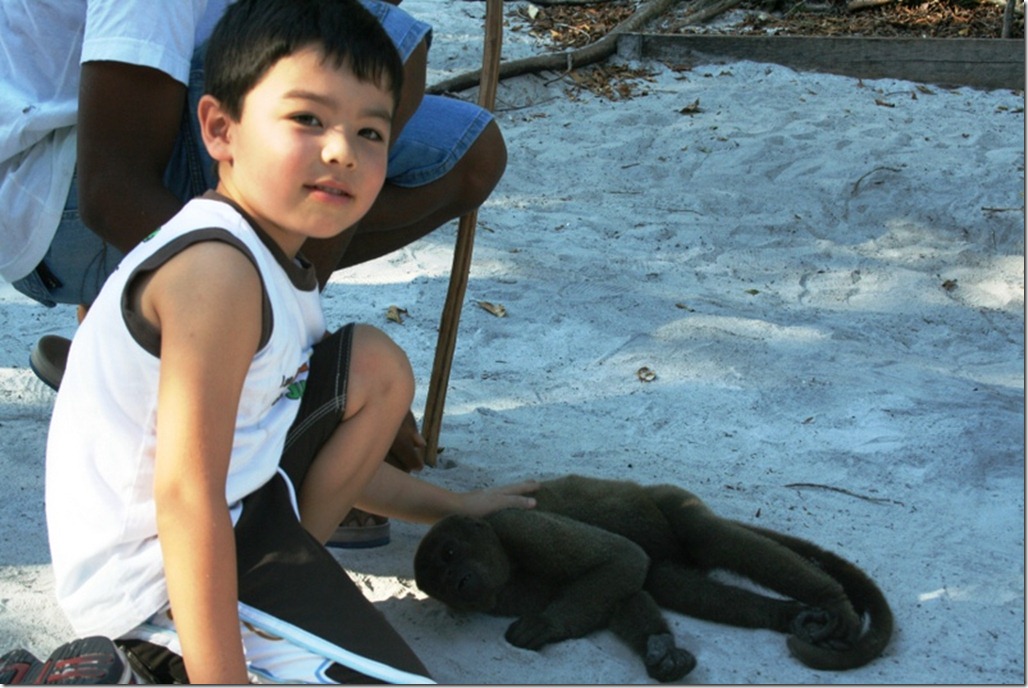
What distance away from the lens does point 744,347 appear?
4.04m

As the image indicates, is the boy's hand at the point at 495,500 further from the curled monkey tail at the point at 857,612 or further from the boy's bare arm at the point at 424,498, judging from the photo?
the curled monkey tail at the point at 857,612

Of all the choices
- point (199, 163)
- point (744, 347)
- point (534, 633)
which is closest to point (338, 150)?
point (199, 163)

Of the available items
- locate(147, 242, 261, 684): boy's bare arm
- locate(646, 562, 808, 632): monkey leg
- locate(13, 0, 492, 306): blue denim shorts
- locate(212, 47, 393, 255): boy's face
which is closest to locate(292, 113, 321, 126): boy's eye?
locate(212, 47, 393, 255): boy's face

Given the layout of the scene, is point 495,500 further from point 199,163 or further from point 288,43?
point 288,43

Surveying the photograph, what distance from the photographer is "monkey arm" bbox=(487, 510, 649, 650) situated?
8.24 feet

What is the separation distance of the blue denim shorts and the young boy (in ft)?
1.64

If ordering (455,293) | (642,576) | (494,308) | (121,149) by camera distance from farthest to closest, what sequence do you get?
(494,308)
(455,293)
(642,576)
(121,149)

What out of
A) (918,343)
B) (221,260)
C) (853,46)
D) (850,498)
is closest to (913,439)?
(850,498)

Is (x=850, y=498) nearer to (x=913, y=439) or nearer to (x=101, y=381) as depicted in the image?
(x=913, y=439)

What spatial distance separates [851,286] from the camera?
4828 millimetres

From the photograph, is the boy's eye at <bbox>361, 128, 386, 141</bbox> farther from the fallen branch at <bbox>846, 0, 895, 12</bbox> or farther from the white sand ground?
the fallen branch at <bbox>846, 0, 895, 12</bbox>

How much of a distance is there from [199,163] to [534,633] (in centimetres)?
124

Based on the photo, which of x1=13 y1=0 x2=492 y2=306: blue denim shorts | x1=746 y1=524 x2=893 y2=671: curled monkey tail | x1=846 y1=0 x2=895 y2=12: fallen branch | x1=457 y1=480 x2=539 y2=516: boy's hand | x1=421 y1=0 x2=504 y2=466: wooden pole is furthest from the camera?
x1=846 y1=0 x2=895 y2=12: fallen branch

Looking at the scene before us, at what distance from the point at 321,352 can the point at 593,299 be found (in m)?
2.37
